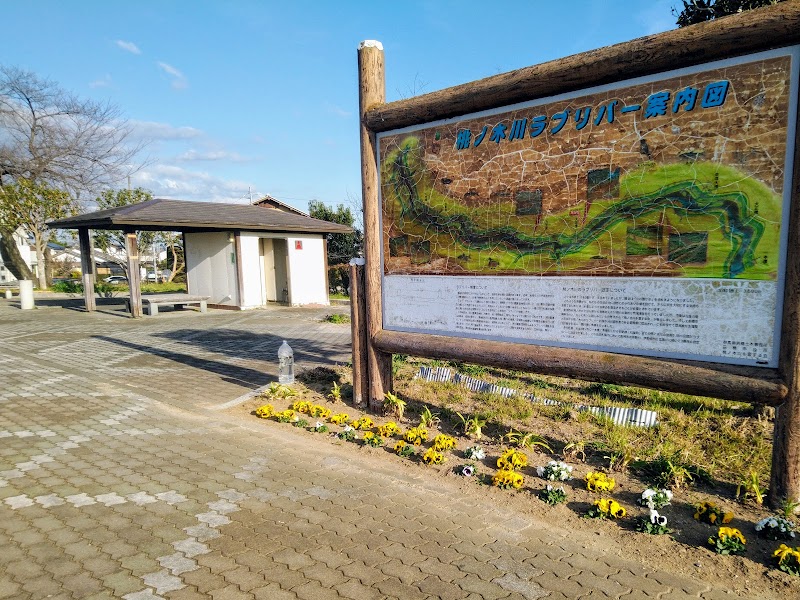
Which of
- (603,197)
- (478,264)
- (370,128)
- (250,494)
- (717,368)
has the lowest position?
(250,494)

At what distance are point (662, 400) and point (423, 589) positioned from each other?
4330 millimetres

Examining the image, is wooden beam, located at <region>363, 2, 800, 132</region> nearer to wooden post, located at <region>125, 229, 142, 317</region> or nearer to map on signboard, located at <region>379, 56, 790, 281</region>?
map on signboard, located at <region>379, 56, 790, 281</region>

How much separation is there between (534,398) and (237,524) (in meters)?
3.81

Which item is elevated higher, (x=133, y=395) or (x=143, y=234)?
(x=143, y=234)

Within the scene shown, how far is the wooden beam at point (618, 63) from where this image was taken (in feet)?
10.8

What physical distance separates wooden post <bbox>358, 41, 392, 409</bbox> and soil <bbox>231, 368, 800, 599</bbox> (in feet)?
3.21

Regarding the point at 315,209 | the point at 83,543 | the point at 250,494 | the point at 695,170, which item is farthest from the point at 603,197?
the point at 315,209

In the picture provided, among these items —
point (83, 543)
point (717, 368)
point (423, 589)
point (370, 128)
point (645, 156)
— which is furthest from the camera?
point (370, 128)

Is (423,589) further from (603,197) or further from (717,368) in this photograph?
(603,197)

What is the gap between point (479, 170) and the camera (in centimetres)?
491

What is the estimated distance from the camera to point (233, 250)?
17.7 meters

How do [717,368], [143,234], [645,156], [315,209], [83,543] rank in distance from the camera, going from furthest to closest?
[143,234]
[315,209]
[645,156]
[717,368]
[83,543]

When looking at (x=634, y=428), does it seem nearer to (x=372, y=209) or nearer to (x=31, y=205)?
(x=372, y=209)

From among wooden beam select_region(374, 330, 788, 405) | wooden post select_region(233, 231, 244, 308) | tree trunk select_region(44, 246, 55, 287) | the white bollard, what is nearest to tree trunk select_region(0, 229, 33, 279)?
tree trunk select_region(44, 246, 55, 287)
